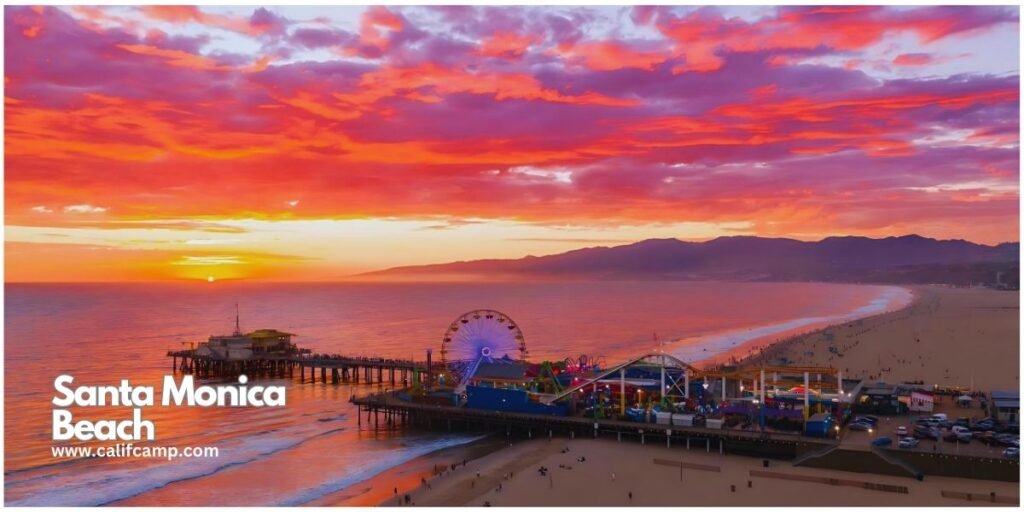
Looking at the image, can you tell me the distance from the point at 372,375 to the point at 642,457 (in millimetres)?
41512

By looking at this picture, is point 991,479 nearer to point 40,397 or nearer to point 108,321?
point 40,397

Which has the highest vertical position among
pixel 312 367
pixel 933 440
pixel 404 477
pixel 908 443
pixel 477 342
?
pixel 477 342

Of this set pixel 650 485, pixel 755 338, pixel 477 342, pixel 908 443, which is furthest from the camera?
pixel 755 338

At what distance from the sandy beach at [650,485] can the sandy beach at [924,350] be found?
2489 cm

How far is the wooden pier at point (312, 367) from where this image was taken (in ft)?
233

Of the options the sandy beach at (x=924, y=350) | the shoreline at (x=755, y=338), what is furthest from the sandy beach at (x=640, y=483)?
the shoreline at (x=755, y=338)

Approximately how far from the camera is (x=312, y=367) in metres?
74.4

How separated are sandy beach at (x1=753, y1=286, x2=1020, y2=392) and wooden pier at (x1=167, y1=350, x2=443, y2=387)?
3618 centimetres

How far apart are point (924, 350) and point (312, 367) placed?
5721 cm

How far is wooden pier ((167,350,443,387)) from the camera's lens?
71000 mm

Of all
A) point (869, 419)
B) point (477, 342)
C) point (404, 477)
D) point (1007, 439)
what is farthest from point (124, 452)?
point (1007, 439)

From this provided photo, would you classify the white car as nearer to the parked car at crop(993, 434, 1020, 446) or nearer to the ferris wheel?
the parked car at crop(993, 434, 1020, 446)

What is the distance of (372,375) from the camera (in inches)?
2980

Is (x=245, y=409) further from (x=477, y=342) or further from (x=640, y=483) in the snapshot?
(x=640, y=483)
